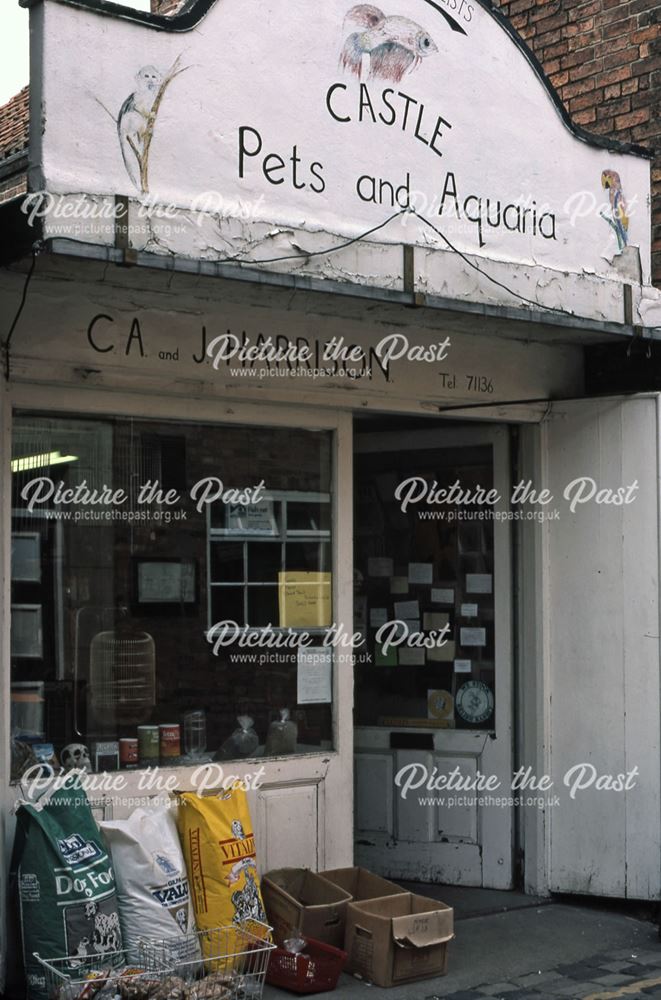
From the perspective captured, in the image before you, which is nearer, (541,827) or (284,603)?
(284,603)

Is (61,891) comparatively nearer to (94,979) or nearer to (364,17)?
(94,979)

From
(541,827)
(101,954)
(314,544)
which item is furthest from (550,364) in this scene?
(101,954)

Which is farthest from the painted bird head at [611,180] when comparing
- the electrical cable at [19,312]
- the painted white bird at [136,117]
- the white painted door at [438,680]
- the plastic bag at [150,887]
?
the plastic bag at [150,887]

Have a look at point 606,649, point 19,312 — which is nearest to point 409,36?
point 19,312

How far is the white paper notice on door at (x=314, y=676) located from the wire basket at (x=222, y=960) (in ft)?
4.19

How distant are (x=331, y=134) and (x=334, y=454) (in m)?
1.63

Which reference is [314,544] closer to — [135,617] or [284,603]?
[284,603]

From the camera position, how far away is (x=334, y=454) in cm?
660

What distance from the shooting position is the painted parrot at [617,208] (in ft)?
22.8

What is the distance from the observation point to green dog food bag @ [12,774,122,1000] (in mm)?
5039

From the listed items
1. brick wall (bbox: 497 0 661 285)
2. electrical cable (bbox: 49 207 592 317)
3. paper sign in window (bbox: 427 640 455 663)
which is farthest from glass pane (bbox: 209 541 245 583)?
brick wall (bbox: 497 0 661 285)

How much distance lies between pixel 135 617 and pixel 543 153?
3102 mm

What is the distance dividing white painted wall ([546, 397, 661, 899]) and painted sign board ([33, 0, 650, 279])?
1007 millimetres

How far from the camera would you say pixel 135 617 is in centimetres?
598
